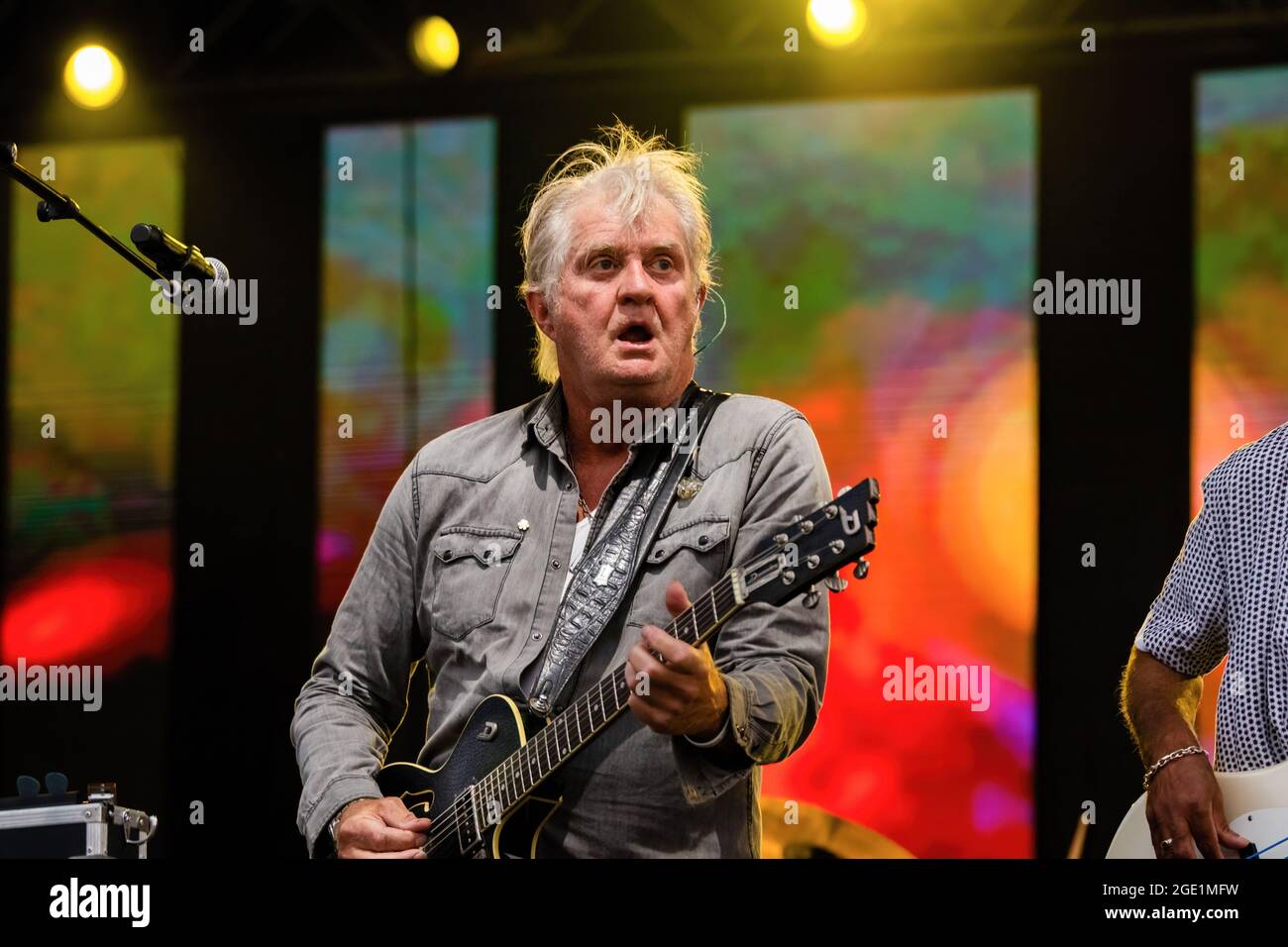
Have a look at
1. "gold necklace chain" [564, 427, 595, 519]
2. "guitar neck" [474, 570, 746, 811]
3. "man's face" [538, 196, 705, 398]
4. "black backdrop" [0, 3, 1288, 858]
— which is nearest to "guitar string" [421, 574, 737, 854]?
"guitar neck" [474, 570, 746, 811]

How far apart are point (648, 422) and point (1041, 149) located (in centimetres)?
280

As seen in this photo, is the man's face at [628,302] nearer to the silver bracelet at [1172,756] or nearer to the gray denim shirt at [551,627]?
the gray denim shirt at [551,627]

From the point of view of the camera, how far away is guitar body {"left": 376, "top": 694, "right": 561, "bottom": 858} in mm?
2754

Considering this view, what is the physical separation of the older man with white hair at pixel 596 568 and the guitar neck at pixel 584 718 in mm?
89

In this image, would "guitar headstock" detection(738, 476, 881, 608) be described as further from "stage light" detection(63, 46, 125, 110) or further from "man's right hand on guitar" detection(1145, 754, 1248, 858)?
"stage light" detection(63, 46, 125, 110)

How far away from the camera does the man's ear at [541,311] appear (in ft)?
10.8

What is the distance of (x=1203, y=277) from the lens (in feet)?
16.8

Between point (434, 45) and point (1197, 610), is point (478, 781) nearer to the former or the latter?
point (1197, 610)

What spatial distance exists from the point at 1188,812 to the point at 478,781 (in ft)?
4.20

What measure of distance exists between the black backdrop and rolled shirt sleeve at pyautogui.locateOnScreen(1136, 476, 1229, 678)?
2.06 m

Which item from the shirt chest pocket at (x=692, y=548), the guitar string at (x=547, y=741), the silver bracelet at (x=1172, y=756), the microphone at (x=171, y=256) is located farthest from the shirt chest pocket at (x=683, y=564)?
the microphone at (x=171, y=256)

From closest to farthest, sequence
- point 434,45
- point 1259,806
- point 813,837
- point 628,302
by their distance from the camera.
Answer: point 1259,806
point 628,302
point 813,837
point 434,45

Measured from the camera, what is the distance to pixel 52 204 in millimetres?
2816

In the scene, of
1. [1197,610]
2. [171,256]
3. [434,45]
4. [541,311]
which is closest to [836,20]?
[434,45]
